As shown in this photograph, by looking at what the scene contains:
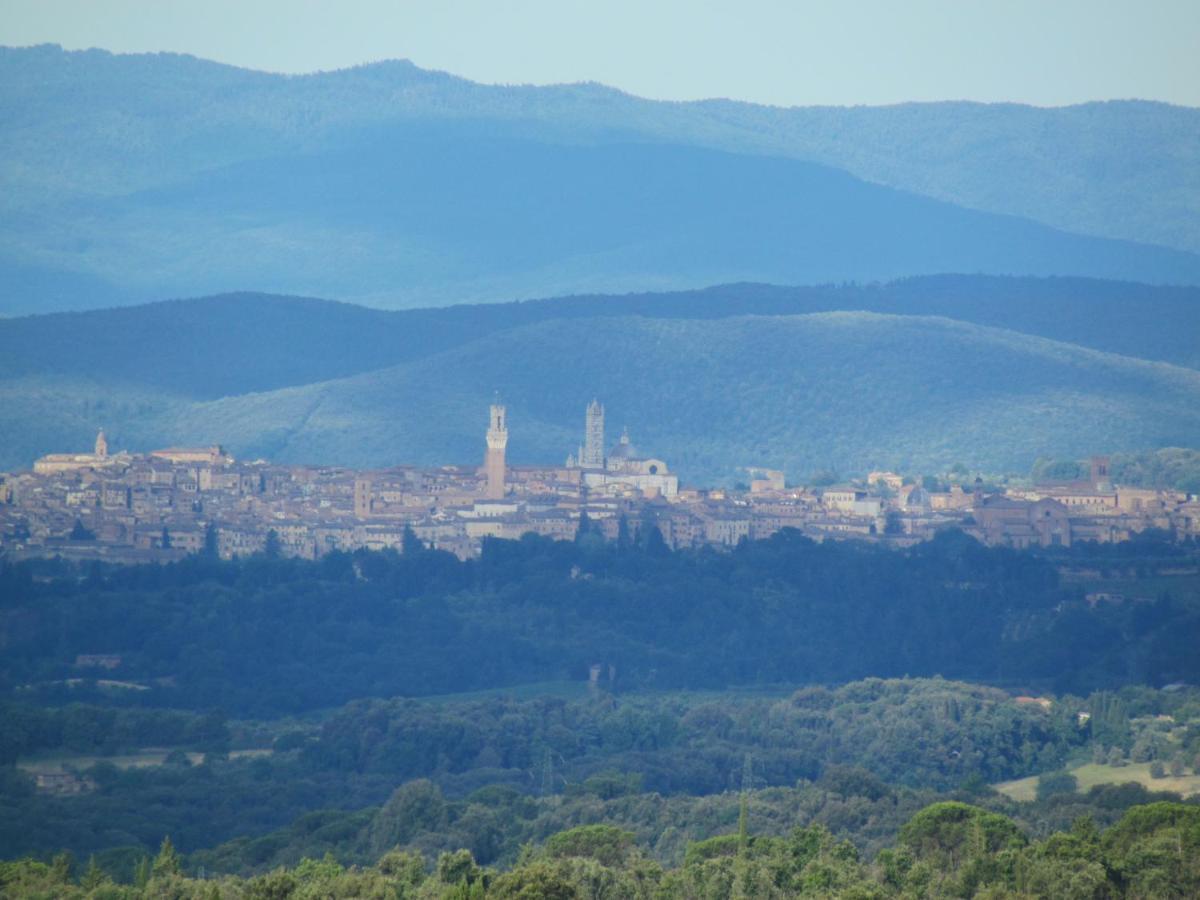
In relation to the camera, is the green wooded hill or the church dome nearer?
the church dome

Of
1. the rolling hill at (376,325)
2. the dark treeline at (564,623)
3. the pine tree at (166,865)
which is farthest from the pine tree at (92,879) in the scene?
the rolling hill at (376,325)

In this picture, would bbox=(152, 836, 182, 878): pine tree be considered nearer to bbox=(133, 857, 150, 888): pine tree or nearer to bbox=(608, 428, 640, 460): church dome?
bbox=(133, 857, 150, 888): pine tree

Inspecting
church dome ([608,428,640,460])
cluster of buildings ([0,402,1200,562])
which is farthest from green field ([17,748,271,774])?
church dome ([608,428,640,460])

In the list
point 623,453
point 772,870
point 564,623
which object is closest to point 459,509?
point 564,623

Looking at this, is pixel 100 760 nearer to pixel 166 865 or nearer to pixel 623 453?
pixel 166 865

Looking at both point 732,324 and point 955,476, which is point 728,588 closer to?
point 955,476

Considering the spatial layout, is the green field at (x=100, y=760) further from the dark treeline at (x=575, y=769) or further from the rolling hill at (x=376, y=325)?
the rolling hill at (x=376, y=325)
